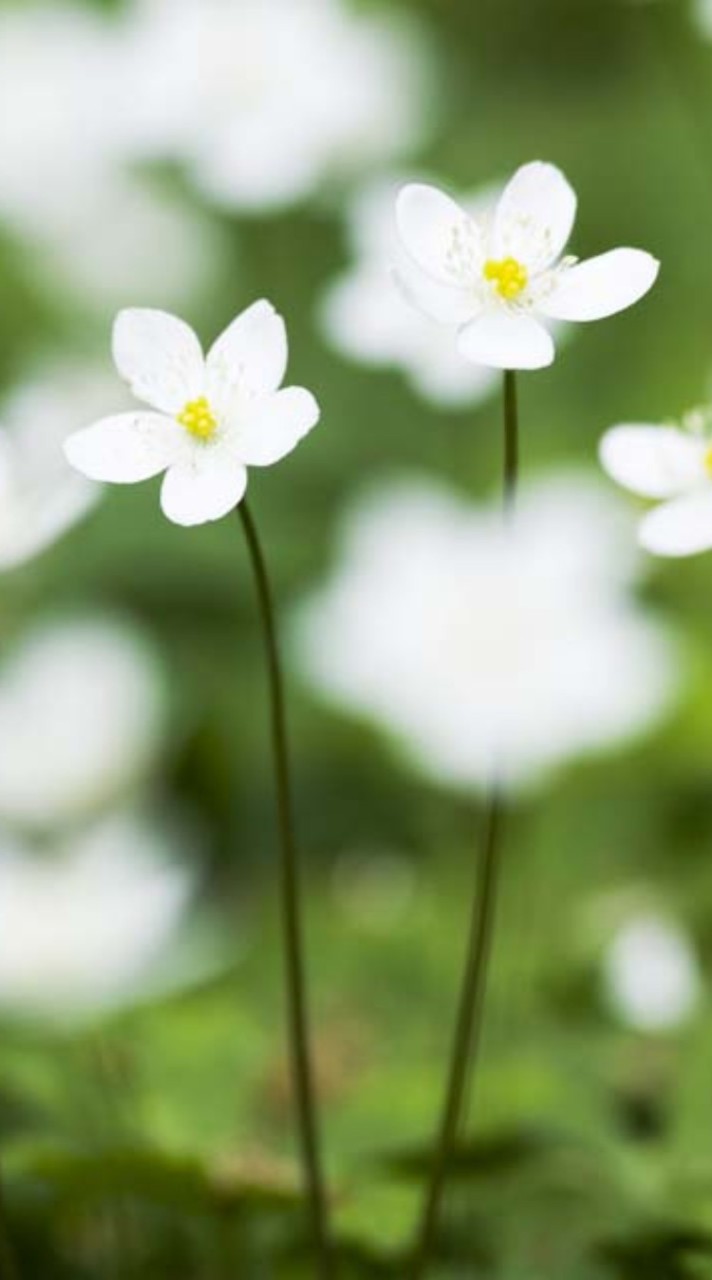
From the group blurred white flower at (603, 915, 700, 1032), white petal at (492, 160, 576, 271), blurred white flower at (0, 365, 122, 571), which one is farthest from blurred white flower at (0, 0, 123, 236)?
white petal at (492, 160, 576, 271)

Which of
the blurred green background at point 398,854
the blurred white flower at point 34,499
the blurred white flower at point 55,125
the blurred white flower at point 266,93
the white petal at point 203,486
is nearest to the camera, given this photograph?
the white petal at point 203,486

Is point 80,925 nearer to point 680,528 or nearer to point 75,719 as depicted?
A: point 75,719

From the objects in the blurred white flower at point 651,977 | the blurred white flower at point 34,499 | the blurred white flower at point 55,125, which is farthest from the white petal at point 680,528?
the blurred white flower at point 55,125

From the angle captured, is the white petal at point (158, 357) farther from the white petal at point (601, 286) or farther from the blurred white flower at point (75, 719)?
the blurred white flower at point (75, 719)

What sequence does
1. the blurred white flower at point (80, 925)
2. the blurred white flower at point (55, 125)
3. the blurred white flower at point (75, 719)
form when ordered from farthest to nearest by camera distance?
1. the blurred white flower at point (55, 125)
2. the blurred white flower at point (75, 719)
3. the blurred white flower at point (80, 925)

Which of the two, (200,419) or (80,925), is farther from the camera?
(80,925)

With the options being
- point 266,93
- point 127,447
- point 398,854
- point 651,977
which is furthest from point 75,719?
point 127,447

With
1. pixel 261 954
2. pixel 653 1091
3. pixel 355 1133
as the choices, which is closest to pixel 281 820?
pixel 355 1133
